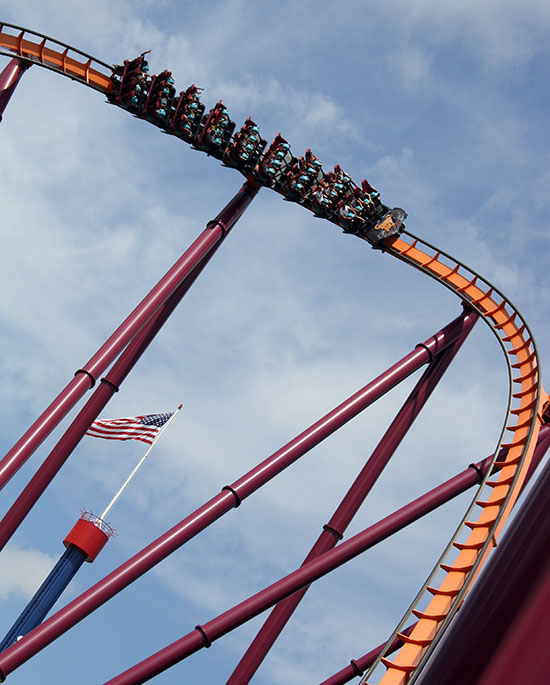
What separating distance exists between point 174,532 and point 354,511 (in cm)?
275

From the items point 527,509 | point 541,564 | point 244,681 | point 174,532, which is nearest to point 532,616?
point 541,564

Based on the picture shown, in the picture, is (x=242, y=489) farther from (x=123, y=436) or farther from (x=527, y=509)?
(x=527, y=509)

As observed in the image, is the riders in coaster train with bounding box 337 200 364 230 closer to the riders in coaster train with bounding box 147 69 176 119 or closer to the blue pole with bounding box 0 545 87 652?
the riders in coaster train with bounding box 147 69 176 119

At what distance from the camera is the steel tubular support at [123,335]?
9078 millimetres

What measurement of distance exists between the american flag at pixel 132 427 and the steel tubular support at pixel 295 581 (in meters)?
4.17

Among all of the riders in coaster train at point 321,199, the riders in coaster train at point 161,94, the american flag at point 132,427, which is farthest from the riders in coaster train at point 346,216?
the american flag at point 132,427

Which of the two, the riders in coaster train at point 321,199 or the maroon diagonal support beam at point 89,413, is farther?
the riders in coaster train at point 321,199

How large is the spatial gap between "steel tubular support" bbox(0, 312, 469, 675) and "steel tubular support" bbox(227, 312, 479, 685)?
38 centimetres

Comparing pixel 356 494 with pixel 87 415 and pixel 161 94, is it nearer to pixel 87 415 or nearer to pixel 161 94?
pixel 87 415

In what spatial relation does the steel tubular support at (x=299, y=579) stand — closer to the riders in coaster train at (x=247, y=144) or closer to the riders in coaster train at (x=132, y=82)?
the riders in coaster train at (x=247, y=144)

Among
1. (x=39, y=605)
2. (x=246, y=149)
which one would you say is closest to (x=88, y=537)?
(x=39, y=605)

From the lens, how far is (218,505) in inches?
378

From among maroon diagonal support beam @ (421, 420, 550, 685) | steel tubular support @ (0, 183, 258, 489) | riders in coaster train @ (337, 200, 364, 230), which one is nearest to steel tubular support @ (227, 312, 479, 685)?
riders in coaster train @ (337, 200, 364, 230)

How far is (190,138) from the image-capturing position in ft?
41.7
